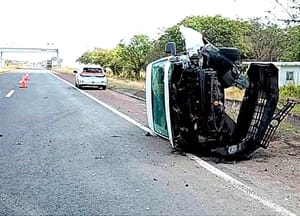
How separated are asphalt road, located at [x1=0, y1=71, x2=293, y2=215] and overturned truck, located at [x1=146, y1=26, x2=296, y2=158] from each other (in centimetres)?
61

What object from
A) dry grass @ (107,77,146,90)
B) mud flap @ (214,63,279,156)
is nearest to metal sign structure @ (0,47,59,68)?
dry grass @ (107,77,146,90)

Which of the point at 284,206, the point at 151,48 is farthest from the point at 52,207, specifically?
the point at 151,48

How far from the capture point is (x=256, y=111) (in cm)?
915

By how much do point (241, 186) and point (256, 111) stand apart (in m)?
2.41

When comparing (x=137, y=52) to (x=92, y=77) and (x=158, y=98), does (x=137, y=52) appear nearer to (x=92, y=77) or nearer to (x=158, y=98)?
(x=92, y=77)

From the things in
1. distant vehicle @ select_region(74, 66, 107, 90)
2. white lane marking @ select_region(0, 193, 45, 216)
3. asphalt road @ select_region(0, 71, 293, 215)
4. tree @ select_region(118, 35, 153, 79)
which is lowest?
asphalt road @ select_region(0, 71, 293, 215)

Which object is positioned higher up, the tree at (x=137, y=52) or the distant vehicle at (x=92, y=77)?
the tree at (x=137, y=52)

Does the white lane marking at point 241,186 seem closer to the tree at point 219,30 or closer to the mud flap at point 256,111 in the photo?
the mud flap at point 256,111

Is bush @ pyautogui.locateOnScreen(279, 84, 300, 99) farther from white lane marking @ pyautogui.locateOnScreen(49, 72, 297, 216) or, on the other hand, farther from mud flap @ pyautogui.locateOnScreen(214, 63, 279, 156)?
white lane marking @ pyautogui.locateOnScreen(49, 72, 297, 216)

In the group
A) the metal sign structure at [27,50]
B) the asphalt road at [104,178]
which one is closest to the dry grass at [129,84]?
the asphalt road at [104,178]

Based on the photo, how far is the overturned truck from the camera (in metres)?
8.91

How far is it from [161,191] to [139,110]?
11.8m

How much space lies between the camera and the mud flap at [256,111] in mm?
8922

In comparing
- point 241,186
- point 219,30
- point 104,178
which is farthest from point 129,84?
point 241,186
